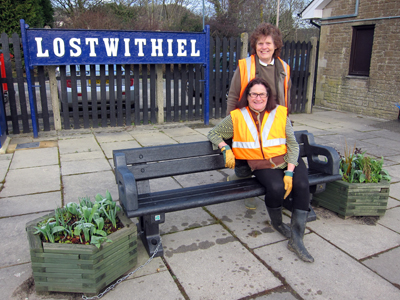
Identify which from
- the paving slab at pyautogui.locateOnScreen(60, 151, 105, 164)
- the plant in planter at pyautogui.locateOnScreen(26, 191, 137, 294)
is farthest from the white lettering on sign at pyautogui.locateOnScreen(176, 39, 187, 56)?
the plant in planter at pyautogui.locateOnScreen(26, 191, 137, 294)

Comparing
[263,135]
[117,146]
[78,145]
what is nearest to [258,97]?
[263,135]

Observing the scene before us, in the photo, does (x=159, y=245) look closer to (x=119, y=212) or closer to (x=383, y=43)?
(x=119, y=212)

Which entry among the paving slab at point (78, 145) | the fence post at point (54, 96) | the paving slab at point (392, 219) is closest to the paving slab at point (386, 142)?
the paving slab at point (392, 219)

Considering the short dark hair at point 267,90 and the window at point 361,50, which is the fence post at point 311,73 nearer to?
the window at point 361,50

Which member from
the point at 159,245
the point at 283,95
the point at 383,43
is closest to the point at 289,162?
the point at 283,95

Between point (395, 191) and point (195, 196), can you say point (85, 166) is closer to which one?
point (195, 196)

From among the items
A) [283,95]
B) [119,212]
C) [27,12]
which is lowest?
[119,212]

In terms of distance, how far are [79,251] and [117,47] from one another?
17.7 feet

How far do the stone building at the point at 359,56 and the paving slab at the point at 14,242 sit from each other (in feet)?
29.1

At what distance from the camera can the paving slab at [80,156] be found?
17.8 ft

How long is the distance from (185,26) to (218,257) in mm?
31482

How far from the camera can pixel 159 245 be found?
2.86 m

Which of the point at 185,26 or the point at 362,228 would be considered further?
the point at 185,26

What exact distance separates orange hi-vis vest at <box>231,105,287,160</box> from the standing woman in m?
A: 0.31
